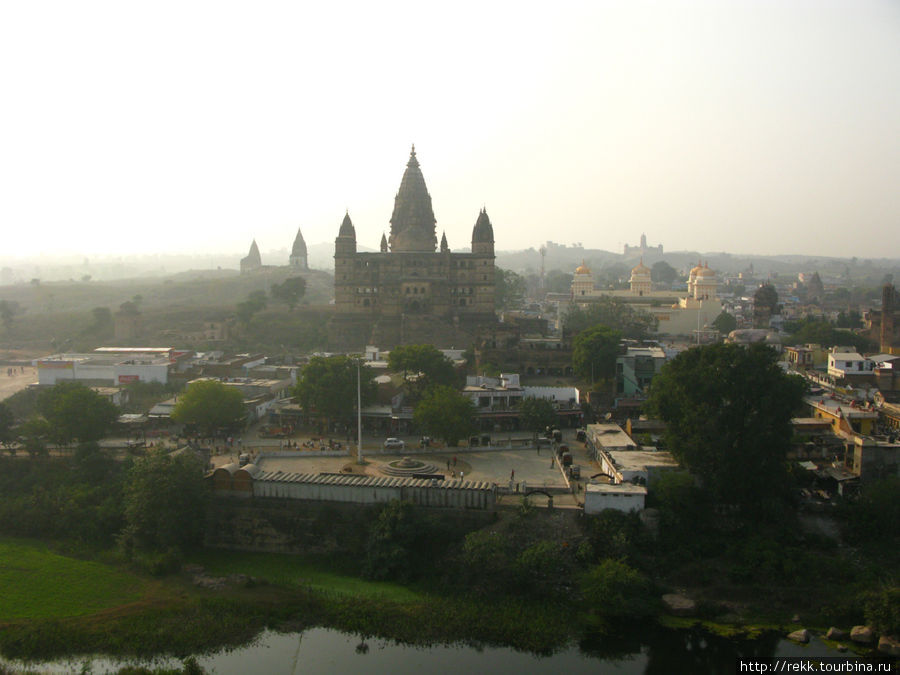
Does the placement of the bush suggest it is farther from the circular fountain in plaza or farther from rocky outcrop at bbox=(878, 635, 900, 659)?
the circular fountain in plaza

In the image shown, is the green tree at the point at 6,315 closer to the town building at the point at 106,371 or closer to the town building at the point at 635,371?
the town building at the point at 106,371

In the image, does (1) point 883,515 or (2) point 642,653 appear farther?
(1) point 883,515

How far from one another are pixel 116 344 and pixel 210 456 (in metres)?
29.5

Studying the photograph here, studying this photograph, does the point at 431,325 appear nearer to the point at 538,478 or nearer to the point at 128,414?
the point at 128,414

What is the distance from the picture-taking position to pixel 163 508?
21375 mm

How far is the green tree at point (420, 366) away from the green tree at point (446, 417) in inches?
196

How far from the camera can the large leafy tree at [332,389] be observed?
95.3 feet

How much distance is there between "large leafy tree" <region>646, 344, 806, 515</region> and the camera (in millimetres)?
21672

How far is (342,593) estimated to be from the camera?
19.7 m

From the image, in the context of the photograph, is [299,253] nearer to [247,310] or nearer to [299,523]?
[247,310]

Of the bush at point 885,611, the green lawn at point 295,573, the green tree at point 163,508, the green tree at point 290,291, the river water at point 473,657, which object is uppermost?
the green tree at point 290,291

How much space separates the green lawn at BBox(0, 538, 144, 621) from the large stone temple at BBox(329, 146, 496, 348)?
2600 cm

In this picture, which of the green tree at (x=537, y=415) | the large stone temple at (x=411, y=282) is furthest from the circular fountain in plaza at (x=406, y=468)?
the large stone temple at (x=411, y=282)

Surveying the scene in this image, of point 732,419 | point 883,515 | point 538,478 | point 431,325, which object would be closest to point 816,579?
point 883,515
